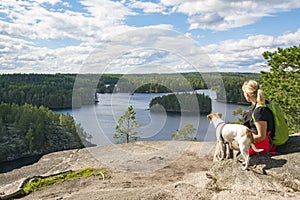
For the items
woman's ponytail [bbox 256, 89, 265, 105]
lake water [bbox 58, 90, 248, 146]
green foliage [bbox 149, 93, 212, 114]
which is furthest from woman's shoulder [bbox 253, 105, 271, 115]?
green foliage [bbox 149, 93, 212, 114]

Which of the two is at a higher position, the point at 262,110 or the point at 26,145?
the point at 262,110

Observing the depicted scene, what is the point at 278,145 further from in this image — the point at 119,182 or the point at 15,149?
the point at 15,149

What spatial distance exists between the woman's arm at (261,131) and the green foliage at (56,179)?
3.74 metres

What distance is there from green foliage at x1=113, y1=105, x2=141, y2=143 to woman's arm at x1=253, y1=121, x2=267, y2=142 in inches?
816

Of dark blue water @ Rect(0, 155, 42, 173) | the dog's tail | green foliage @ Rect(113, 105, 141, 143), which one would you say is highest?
the dog's tail

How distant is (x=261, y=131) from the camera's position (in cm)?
541

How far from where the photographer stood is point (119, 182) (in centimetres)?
676

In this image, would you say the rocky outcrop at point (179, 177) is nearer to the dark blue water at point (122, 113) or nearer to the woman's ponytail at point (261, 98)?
the woman's ponytail at point (261, 98)

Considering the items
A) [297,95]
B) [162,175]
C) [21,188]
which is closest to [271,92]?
[297,95]

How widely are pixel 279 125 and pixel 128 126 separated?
74.7 feet

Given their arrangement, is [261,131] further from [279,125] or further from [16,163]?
[16,163]

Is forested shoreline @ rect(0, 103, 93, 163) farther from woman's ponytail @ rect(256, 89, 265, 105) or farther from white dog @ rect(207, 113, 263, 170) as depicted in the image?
woman's ponytail @ rect(256, 89, 265, 105)

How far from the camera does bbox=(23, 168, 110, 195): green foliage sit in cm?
722

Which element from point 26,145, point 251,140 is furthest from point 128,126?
point 26,145
